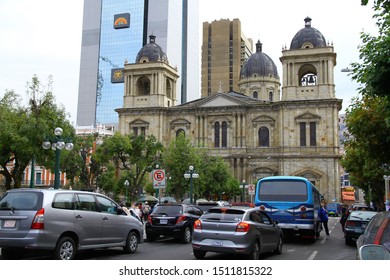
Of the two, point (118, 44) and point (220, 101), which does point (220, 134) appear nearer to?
point (220, 101)

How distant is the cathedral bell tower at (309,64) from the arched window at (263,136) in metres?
5.17

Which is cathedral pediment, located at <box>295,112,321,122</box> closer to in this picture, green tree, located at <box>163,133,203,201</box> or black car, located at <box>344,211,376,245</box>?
green tree, located at <box>163,133,203,201</box>

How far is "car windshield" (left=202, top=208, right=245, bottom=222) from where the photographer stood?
11.2m

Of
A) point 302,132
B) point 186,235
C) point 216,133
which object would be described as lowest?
point 186,235

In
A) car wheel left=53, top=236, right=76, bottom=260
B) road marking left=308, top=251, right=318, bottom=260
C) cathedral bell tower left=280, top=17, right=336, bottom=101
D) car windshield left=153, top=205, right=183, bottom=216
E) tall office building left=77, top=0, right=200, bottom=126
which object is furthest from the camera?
tall office building left=77, top=0, right=200, bottom=126

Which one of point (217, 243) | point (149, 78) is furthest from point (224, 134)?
point (217, 243)

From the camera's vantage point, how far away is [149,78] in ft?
213

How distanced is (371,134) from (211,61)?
10796 centimetres

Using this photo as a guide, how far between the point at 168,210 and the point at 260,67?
65.6 metres

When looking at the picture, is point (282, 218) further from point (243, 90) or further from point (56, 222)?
point (243, 90)

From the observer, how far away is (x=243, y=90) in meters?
80.0

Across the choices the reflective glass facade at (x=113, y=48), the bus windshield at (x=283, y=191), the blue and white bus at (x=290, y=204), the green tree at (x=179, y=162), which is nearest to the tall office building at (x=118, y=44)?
the reflective glass facade at (x=113, y=48)

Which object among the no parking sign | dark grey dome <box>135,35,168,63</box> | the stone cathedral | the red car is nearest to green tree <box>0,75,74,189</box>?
the no parking sign

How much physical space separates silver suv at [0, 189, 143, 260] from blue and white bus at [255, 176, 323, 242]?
754 centimetres
